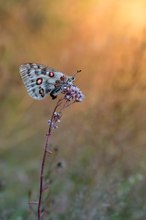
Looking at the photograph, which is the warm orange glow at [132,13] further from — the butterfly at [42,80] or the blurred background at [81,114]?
the butterfly at [42,80]

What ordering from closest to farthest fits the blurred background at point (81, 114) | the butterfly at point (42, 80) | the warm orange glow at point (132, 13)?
the butterfly at point (42, 80), the blurred background at point (81, 114), the warm orange glow at point (132, 13)

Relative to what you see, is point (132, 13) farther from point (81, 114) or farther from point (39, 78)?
point (39, 78)

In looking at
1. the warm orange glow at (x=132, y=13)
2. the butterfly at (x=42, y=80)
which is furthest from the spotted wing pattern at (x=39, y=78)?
the warm orange glow at (x=132, y=13)

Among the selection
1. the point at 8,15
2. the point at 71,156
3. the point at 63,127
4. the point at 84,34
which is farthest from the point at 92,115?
the point at 84,34

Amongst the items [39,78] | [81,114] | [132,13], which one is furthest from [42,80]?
[132,13]

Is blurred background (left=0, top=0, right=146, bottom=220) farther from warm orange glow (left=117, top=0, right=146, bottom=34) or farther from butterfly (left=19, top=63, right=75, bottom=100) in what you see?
butterfly (left=19, top=63, right=75, bottom=100)

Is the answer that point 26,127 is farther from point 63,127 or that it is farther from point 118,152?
point 118,152

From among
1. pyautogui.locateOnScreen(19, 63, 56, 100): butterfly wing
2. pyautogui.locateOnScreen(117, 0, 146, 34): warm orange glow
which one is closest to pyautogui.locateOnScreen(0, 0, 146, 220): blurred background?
pyautogui.locateOnScreen(117, 0, 146, 34): warm orange glow

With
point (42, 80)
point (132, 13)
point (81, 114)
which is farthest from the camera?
point (132, 13)
